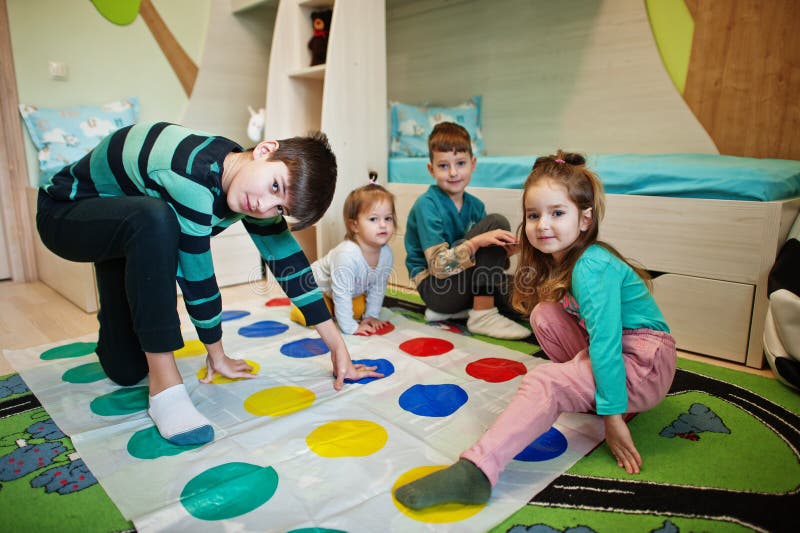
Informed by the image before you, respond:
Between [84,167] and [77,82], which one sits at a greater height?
[77,82]

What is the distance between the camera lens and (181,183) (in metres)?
1.04

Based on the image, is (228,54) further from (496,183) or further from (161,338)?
(161,338)

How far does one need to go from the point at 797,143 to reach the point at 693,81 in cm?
44

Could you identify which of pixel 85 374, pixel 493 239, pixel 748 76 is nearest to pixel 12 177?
pixel 85 374

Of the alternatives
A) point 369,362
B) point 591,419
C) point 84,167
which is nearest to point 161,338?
point 84,167

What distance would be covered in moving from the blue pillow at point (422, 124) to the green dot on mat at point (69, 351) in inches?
63.6

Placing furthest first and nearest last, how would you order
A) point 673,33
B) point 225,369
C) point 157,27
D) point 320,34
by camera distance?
1. point 157,27
2. point 320,34
3. point 673,33
4. point 225,369

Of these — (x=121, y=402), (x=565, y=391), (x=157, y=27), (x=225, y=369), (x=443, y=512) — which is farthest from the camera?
(x=157, y=27)

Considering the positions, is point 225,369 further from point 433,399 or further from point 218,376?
point 433,399

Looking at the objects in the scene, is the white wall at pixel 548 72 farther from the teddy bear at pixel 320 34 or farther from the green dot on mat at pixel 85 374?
the green dot on mat at pixel 85 374

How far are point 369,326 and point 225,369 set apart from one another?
50cm

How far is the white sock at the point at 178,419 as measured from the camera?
3.25ft

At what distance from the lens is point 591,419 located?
109cm

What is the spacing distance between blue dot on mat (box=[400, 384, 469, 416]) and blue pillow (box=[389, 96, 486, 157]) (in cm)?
154
